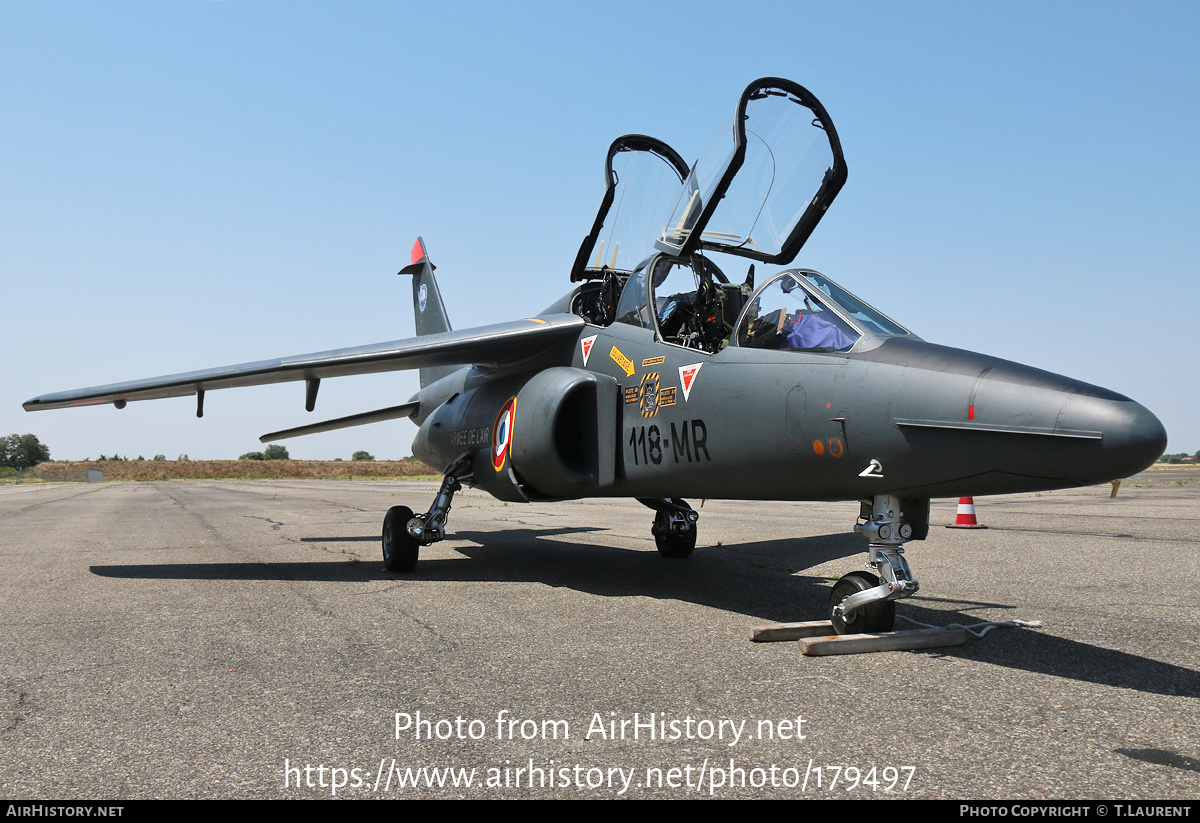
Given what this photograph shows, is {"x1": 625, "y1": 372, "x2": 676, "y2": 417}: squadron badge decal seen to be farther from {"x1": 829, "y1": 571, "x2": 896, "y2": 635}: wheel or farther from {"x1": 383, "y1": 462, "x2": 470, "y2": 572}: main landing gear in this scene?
{"x1": 383, "y1": 462, "x2": 470, "y2": 572}: main landing gear

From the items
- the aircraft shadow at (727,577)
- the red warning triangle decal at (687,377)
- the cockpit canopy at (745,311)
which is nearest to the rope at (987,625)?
the aircraft shadow at (727,577)

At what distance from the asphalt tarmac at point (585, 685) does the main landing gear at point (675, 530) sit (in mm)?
691

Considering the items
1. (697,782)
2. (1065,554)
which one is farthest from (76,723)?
(1065,554)

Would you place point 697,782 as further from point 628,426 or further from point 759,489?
point 628,426

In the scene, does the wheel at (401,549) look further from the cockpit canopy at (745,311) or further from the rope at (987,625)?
the rope at (987,625)

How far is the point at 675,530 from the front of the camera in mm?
8914

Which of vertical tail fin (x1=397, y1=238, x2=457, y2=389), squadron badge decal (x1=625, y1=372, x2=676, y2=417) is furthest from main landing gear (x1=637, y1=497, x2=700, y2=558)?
vertical tail fin (x1=397, y1=238, x2=457, y2=389)

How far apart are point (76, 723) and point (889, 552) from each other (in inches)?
170

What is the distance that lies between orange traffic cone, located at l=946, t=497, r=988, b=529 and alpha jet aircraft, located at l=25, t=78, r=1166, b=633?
5.59 m

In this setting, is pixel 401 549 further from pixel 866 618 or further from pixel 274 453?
pixel 274 453

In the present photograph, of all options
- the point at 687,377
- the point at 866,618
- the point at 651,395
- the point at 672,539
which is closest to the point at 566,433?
the point at 651,395

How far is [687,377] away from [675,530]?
11.0ft

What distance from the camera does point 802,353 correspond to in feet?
16.8

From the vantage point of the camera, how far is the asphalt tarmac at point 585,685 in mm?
2686
